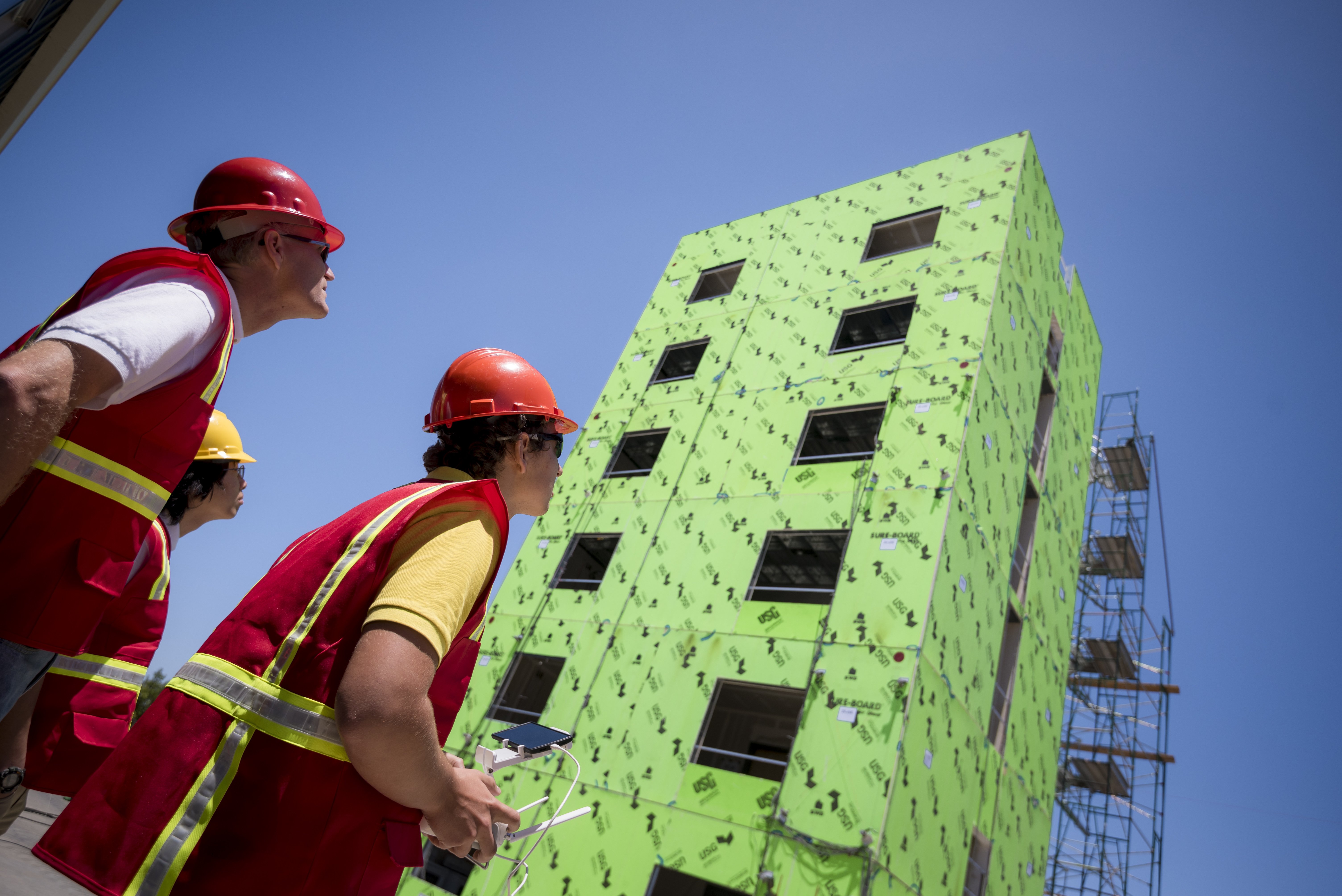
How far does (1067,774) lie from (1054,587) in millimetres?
8367

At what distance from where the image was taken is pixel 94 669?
227 cm

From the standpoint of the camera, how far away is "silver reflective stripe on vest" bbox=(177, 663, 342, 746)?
1.20m

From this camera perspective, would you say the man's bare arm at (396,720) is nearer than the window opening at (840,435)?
Yes

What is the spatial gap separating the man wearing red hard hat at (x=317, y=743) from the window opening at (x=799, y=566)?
931 centimetres

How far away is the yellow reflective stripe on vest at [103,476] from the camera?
1.43 metres

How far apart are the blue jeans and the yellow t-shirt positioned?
799 mm

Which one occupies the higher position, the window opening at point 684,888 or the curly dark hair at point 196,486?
the curly dark hair at point 196,486

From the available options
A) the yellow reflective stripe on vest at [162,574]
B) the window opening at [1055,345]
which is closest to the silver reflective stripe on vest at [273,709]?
the yellow reflective stripe on vest at [162,574]

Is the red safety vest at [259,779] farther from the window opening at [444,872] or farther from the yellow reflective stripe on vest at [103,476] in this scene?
the window opening at [444,872]

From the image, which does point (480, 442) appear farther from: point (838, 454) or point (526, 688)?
point (526, 688)

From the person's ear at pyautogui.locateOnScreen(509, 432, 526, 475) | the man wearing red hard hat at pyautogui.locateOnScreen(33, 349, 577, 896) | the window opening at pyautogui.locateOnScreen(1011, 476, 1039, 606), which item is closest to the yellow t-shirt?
the man wearing red hard hat at pyautogui.locateOnScreen(33, 349, 577, 896)

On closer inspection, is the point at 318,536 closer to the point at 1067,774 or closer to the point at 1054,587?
the point at 1054,587

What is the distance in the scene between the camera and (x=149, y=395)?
1.49 m

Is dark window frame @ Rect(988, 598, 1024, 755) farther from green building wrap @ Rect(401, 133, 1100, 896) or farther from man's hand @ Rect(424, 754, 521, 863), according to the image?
man's hand @ Rect(424, 754, 521, 863)
